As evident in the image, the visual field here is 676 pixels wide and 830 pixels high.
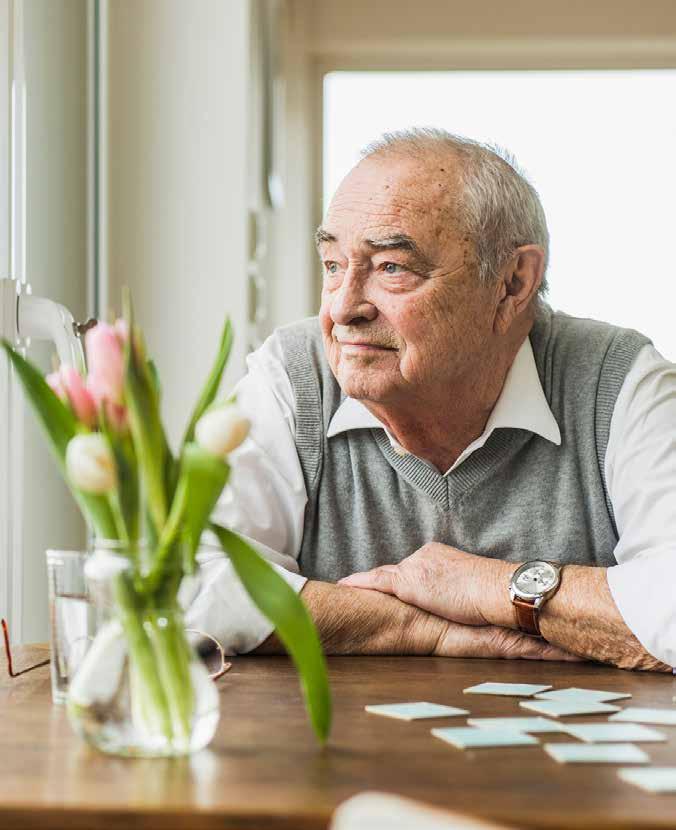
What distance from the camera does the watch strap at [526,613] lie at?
147 centimetres

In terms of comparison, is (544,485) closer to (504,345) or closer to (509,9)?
(504,345)

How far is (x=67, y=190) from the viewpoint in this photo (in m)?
2.35

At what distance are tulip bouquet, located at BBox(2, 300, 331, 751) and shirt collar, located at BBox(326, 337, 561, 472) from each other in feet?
2.87

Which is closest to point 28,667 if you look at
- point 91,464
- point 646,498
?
point 91,464

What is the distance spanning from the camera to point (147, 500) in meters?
0.89

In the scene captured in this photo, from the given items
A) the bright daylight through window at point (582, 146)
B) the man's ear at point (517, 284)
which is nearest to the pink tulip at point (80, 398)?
the man's ear at point (517, 284)

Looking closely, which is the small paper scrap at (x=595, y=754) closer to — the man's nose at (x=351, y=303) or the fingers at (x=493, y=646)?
the fingers at (x=493, y=646)

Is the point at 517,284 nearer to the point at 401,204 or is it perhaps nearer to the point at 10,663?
the point at 401,204

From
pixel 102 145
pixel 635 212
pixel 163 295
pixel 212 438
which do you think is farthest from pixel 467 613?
pixel 635 212

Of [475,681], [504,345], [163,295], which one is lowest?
[475,681]

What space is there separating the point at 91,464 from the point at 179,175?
173cm

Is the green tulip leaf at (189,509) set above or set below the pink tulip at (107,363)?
below

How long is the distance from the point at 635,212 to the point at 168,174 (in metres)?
2.73

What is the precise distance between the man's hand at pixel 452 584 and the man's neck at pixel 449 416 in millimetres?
262
